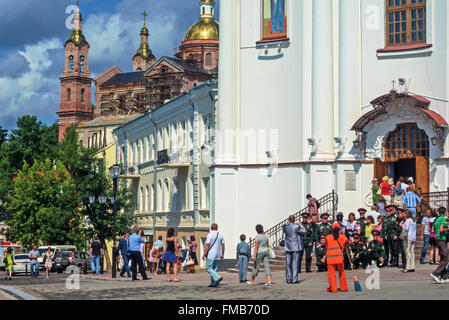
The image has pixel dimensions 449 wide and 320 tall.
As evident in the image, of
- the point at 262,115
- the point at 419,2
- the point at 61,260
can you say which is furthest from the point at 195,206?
the point at 419,2

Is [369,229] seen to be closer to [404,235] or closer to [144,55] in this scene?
[404,235]

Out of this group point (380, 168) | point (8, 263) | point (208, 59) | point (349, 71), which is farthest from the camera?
point (208, 59)

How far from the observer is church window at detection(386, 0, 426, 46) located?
109 feet

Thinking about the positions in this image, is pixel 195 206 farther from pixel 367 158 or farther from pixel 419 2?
pixel 419 2

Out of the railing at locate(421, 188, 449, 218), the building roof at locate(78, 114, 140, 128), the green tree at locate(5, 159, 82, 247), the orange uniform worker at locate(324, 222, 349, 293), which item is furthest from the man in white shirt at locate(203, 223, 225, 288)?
the building roof at locate(78, 114, 140, 128)

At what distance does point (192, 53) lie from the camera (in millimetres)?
113812

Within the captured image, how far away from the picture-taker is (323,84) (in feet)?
111

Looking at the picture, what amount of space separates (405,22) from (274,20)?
5.32 m

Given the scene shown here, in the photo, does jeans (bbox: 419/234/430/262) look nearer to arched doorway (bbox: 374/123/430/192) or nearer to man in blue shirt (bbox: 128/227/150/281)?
arched doorway (bbox: 374/123/430/192)

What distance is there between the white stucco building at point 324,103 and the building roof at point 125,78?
8570 cm

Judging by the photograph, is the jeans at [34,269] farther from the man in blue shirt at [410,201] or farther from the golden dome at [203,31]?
the golden dome at [203,31]

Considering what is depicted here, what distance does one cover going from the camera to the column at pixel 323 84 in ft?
110

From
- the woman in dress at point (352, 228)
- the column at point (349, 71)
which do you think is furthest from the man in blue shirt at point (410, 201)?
the column at point (349, 71)

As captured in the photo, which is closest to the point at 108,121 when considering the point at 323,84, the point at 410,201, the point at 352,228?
the point at 323,84
